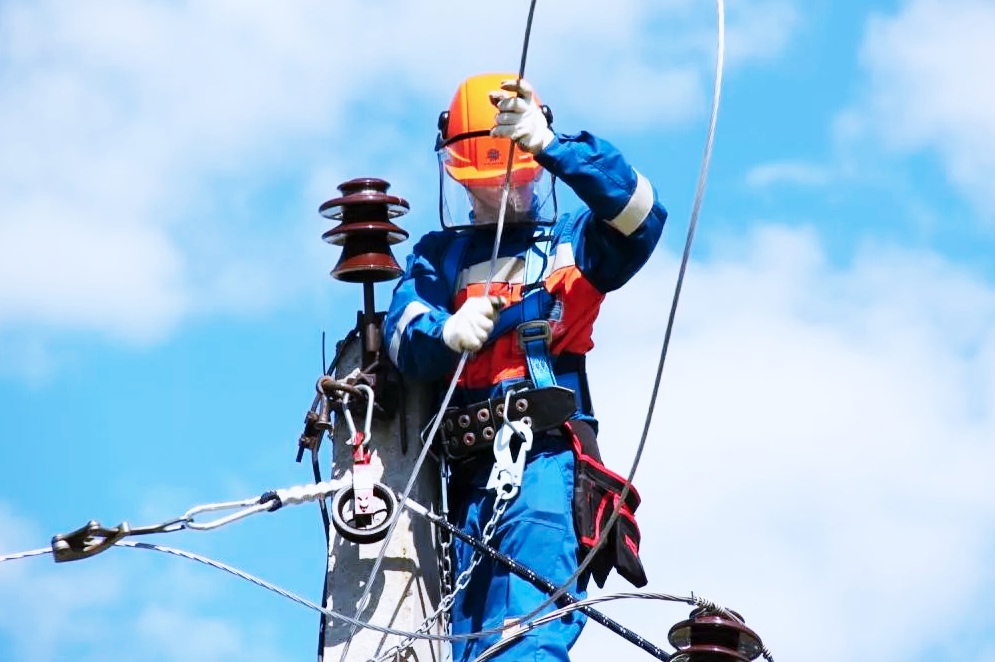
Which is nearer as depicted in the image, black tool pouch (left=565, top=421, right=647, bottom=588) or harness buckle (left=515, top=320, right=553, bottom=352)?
black tool pouch (left=565, top=421, right=647, bottom=588)

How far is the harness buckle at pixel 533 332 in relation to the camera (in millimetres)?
10570

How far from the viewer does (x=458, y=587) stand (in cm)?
1040

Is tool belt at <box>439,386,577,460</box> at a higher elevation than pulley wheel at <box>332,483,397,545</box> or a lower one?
higher

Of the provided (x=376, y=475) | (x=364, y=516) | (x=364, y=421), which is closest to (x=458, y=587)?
(x=364, y=516)

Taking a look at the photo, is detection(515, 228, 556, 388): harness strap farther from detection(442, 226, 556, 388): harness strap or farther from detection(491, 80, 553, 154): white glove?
detection(491, 80, 553, 154): white glove

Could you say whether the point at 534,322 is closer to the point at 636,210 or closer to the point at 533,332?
the point at 533,332

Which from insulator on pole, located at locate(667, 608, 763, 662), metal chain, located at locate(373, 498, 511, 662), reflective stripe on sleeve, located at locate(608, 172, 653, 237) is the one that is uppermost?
reflective stripe on sleeve, located at locate(608, 172, 653, 237)

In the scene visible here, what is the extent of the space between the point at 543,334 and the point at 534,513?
2.18ft

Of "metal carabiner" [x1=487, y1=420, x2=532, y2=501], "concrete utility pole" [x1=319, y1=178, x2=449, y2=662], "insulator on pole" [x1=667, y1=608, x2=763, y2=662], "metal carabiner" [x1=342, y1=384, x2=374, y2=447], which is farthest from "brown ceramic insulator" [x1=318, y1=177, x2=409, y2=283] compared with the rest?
"insulator on pole" [x1=667, y1=608, x2=763, y2=662]

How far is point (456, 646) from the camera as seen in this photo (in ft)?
34.3

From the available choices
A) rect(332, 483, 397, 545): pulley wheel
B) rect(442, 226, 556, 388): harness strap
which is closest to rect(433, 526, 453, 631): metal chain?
rect(332, 483, 397, 545): pulley wheel

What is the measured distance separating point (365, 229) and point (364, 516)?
1.11 metres

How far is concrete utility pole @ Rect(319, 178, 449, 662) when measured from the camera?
1052 cm

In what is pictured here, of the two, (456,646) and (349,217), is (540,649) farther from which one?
(349,217)
